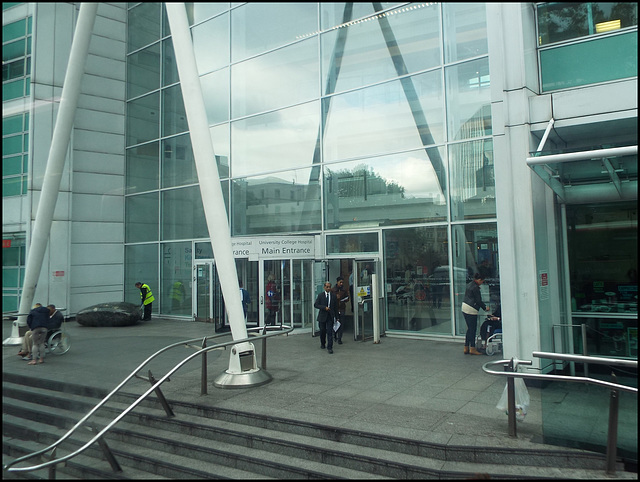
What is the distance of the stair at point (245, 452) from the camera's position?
15.9ft

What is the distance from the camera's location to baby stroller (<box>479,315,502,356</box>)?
9930mm

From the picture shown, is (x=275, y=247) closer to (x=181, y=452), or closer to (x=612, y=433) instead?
(x=181, y=452)

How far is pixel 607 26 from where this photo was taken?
7.35 meters

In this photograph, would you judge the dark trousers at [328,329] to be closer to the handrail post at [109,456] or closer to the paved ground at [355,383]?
the paved ground at [355,383]

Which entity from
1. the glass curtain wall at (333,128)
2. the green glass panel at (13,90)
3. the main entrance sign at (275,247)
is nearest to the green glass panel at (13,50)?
the green glass panel at (13,90)

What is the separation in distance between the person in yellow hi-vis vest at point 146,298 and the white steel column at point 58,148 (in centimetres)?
700

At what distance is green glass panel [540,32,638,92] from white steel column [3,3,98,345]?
30.7 feet

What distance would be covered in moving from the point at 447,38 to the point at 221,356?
31.6 ft

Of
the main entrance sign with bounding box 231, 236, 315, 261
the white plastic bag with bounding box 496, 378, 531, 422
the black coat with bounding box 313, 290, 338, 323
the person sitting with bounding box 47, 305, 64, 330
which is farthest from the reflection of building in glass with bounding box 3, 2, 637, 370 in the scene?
the black coat with bounding box 313, 290, 338, 323

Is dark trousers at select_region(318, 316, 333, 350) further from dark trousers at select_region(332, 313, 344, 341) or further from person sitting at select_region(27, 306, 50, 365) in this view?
person sitting at select_region(27, 306, 50, 365)

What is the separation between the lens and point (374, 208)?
43.7 ft

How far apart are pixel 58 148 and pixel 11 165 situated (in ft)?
8.44

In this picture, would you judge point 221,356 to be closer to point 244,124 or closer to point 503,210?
point 503,210

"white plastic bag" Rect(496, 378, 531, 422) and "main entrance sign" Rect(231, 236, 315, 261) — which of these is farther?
"main entrance sign" Rect(231, 236, 315, 261)
